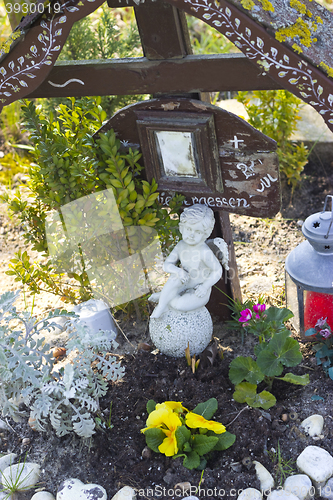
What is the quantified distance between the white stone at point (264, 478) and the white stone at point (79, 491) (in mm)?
629

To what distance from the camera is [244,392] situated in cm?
225

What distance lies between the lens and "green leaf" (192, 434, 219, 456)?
2002 millimetres

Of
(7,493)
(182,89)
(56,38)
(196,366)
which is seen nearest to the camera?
(56,38)

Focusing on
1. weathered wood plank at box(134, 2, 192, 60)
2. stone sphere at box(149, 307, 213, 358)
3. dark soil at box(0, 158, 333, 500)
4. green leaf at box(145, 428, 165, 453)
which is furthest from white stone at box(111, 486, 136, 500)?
weathered wood plank at box(134, 2, 192, 60)

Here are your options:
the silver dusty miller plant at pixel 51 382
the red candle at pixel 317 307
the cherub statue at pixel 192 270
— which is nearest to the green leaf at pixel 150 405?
the silver dusty miller plant at pixel 51 382

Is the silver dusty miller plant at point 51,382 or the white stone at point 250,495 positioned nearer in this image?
the white stone at point 250,495

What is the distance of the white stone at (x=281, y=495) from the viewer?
1.92 m

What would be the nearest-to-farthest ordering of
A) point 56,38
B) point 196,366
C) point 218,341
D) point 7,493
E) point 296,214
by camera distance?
point 56,38 < point 7,493 < point 196,366 < point 218,341 < point 296,214

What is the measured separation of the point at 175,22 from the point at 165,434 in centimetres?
177

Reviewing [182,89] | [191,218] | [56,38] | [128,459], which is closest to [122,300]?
[191,218]

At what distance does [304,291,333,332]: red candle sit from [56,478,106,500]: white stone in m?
1.32

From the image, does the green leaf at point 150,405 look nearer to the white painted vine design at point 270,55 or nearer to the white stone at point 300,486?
the white stone at point 300,486

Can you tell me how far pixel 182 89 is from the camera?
Answer: 2.26m

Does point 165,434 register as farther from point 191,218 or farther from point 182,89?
point 182,89
